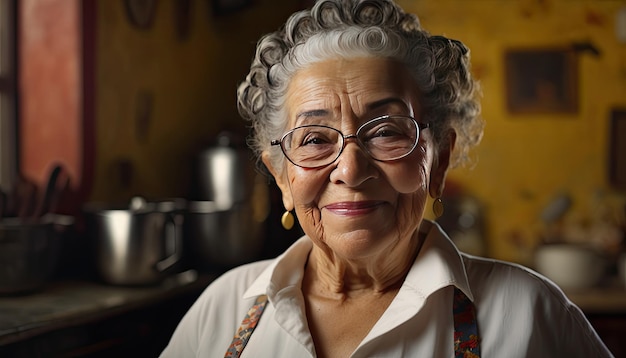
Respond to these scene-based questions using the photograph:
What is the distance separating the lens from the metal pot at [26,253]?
73.9 inches

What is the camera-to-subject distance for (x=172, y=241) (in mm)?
2324

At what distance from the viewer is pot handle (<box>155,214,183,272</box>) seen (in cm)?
229

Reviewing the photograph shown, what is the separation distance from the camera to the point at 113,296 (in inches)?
81.6

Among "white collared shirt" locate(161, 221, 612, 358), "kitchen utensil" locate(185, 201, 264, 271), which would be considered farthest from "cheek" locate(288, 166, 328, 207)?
"kitchen utensil" locate(185, 201, 264, 271)

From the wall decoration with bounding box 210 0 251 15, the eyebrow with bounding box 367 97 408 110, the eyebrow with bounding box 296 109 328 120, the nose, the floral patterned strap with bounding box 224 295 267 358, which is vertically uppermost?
the wall decoration with bounding box 210 0 251 15

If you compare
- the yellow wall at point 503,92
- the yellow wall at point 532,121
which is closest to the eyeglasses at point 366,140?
the yellow wall at point 503,92

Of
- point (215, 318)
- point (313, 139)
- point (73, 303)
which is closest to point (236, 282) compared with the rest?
point (215, 318)

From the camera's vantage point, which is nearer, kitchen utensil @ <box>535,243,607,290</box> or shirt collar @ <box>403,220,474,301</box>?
shirt collar @ <box>403,220,474,301</box>

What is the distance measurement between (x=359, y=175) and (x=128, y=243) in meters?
1.22

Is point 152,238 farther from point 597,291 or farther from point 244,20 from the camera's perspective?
point 597,291

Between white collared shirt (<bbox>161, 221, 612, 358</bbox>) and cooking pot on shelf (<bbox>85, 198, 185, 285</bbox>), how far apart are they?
0.81 metres

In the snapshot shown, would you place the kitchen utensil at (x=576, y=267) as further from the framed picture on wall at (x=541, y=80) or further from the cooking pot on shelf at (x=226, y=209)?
the cooking pot on shelf at (x=226, y=209)

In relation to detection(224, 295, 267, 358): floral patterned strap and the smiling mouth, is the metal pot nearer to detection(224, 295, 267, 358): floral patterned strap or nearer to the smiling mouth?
detection(224, 295, 267, 358): floral patterned strap

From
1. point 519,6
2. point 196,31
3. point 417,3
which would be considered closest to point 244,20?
point 196,31
